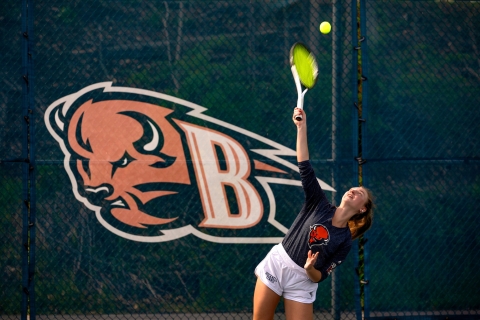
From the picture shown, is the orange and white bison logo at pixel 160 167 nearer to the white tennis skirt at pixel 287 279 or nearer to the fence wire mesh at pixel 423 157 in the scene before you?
the fence wire mesh at pixel 423 157

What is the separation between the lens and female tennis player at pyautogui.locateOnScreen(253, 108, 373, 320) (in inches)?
146

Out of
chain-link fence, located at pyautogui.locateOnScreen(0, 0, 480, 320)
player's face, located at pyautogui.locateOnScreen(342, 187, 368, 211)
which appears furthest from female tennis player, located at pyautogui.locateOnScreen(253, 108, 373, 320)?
chain-link fence, located at pyautogui.locateOnScreen(0, 0, 480, 320)

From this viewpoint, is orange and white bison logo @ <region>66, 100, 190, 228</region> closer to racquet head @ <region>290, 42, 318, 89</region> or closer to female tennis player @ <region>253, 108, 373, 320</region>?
racquet head @ <region>290, 42, 318, 89</region>

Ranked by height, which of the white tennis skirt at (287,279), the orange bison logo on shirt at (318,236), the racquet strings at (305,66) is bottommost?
the white tennis skirt at (287,279)

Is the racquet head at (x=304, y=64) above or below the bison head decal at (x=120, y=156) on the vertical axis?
above

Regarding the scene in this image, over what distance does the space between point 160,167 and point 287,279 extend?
1.61m

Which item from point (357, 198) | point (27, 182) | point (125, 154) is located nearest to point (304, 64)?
point (357, 198)

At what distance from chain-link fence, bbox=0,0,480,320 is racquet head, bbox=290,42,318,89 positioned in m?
0.59

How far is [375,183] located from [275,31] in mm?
1538

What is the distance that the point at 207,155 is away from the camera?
4891 mm

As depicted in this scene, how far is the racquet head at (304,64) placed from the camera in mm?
4191

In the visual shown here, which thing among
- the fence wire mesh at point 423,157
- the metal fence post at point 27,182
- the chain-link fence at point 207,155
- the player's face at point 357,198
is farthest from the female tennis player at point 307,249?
the metal fence post at point 27,182

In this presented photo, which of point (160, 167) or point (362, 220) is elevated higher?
point (160, 167)

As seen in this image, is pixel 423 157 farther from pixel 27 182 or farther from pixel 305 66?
pixel 27 182
